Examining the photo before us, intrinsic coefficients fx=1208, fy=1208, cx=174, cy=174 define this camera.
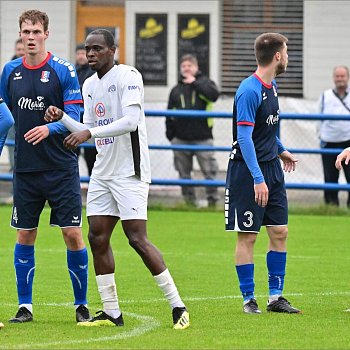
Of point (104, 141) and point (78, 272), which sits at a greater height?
point (104, 141)

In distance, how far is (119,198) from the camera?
8.59 m

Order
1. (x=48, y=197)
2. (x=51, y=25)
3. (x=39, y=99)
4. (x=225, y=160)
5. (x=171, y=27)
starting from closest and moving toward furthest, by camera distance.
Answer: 1. (x=39, y=99)
2. (x=48, y=197)
3. (x=225, y=160)
4. (x=171, y=27)
5. (x=51, y=25)

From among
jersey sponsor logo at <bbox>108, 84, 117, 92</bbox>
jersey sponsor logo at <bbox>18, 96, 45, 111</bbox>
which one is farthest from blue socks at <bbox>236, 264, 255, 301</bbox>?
jersey sponsor logo at <bbox>18, 96, 45, 111</bbox>

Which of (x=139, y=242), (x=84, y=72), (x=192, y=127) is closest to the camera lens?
(x=139, y=242)

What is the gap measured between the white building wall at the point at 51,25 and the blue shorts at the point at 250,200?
15.4 metres

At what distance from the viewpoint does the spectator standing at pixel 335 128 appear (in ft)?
59.2

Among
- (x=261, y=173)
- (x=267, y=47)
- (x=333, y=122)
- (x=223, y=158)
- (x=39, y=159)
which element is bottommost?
(x=223, y=158)

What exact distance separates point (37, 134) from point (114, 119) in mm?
585

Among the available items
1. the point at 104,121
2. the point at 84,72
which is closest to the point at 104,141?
the point at 104,121

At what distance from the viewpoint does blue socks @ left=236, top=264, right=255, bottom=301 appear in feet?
30.8

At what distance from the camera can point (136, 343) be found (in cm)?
792

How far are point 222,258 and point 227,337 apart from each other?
16.7 ft

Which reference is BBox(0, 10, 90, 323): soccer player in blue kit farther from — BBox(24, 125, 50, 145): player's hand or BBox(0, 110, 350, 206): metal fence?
BBox(0, 110, 350, 206): metal fence

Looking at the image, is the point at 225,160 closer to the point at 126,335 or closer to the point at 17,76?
the point at 17,76
